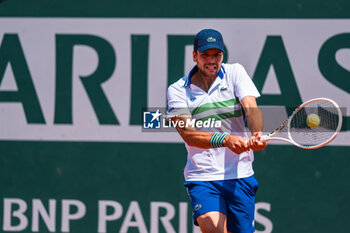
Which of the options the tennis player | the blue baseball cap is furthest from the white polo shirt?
the blue baseball cap

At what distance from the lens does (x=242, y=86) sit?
344cm

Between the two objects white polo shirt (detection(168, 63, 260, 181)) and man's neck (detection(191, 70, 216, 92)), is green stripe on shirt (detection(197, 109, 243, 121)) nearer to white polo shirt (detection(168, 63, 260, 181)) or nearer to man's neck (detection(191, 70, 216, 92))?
white polo shirt (detection(168, 63, 260, 181))

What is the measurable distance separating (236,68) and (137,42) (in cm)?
149

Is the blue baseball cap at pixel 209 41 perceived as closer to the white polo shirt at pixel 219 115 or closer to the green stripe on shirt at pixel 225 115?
the white polo shirt at pixel 219 115

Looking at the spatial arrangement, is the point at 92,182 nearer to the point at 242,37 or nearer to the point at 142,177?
the point at 142,177

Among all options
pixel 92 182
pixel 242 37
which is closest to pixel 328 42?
pixel 242 37

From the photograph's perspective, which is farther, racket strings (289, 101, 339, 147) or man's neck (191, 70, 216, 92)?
man's neck (191, 70, 216, 92)

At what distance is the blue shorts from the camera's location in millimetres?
3452

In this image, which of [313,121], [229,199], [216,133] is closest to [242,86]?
[216,133]

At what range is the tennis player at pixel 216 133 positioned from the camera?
11.2 feet

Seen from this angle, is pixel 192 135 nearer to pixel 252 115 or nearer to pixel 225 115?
pixel 225 115

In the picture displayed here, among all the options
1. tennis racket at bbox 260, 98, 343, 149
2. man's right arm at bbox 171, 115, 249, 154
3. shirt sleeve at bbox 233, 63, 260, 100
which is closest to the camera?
man's right arm at bbox 171, 115, 249, 154

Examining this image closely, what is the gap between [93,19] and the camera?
4.88 metres

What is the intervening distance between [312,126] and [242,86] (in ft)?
1.54
